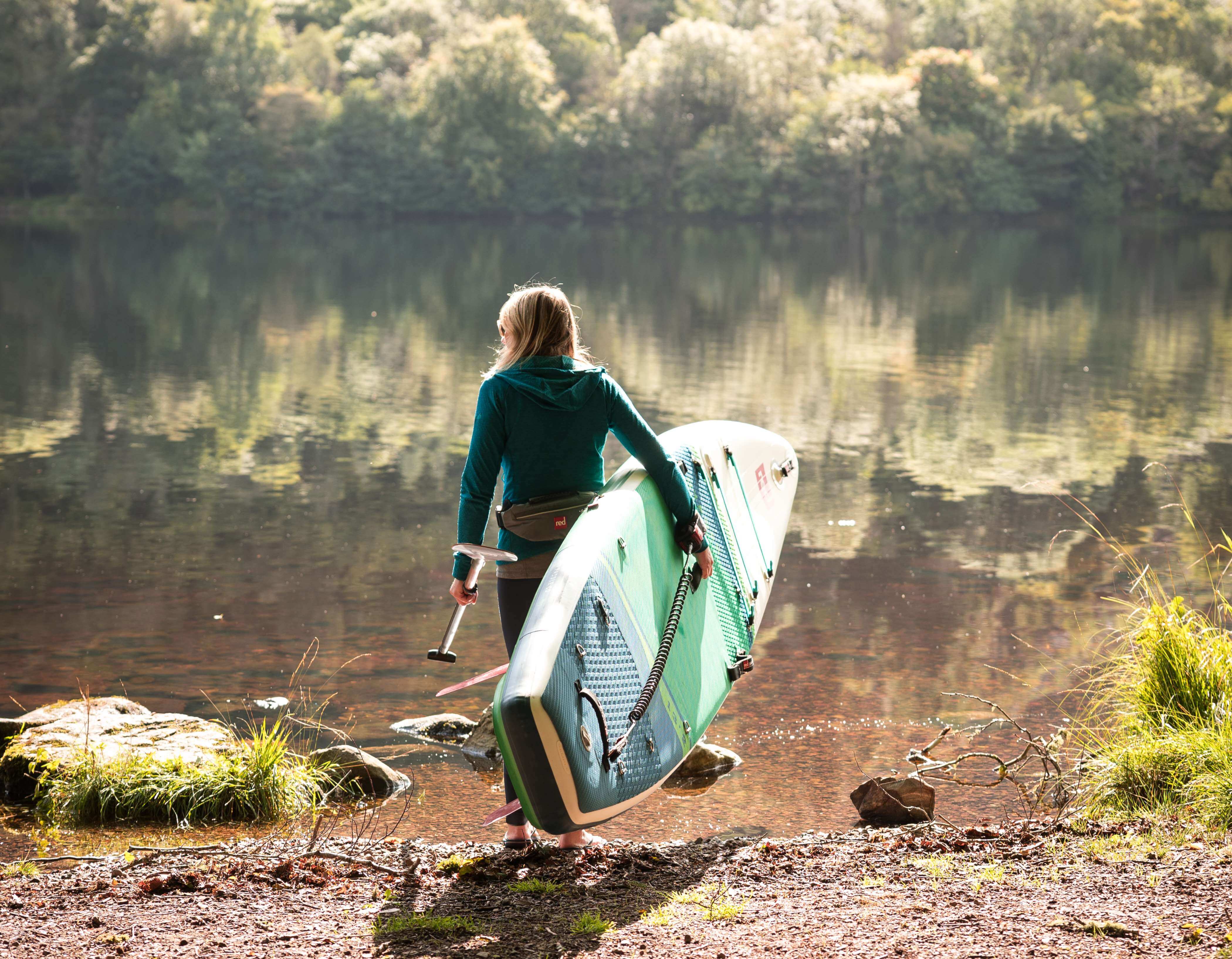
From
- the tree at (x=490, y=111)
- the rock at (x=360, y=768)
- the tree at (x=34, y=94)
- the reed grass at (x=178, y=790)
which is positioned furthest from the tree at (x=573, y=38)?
the reed grass at (x=178, y=790)

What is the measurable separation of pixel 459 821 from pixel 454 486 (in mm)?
7708

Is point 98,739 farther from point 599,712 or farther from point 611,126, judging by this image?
point 611,126

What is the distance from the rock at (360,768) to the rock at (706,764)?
1330mm

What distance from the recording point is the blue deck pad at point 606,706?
14.7ft

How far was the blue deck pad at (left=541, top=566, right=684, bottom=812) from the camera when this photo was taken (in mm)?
4480

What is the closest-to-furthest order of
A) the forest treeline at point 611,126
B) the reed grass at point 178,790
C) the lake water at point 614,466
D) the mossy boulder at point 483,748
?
the reed grass at point 178,790 < the mossy boulder at point 483,748 < the lake water at point 614,466 < the forest treeline at point 611,126

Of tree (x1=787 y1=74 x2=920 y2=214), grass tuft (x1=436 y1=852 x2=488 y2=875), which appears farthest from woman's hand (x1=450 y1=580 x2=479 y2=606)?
tree (x1=787 y1=74 x2=920 y2=214)

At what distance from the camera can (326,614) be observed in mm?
9320

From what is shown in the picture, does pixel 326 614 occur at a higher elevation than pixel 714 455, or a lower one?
lower

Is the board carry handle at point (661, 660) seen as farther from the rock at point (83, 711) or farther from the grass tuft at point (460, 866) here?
the rock at point (83, 711)

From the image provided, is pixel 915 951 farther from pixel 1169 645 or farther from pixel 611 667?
pixel 1169 645

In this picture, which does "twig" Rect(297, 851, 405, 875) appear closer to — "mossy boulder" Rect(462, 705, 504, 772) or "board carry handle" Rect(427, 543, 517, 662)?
→ "board carry handle" Rect(427, 543, 517, 662)

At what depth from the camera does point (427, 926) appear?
406 centimetres

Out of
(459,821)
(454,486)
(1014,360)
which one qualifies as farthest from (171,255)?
(459,821)
